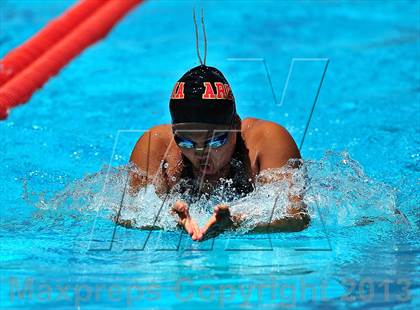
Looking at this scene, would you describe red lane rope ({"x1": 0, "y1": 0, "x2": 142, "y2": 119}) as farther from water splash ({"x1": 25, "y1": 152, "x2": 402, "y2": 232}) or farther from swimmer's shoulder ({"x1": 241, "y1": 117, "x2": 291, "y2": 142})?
swimmer's shoulder ({"x1": 241, "y1": 117, "x2": 291, "y2": 142})

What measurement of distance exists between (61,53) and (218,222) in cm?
402

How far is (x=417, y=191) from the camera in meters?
4.00

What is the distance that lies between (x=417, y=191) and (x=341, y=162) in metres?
0.48

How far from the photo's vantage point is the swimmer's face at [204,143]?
3.12 metres

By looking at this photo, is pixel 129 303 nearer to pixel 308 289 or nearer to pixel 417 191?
pixel 308 289

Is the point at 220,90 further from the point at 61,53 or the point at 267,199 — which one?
the point at 61,53

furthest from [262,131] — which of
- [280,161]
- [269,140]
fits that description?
[280,161]

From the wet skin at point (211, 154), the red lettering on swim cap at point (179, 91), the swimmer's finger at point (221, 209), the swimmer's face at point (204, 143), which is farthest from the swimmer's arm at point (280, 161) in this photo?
the swimmer's finger at point (221, 209)

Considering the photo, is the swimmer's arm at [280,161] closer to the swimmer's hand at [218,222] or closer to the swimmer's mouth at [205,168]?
the swimmer's mouth at [205,168]

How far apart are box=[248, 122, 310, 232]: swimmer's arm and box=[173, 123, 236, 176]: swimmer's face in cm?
19

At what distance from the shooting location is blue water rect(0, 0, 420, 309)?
109 inches

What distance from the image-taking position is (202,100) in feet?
10.4

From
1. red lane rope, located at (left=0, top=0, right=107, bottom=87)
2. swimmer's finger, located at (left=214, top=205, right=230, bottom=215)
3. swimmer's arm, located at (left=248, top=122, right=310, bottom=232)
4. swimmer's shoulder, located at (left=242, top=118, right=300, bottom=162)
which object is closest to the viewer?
swimmer's finger, located at (left=214, top=205, right=230, bottom=215)

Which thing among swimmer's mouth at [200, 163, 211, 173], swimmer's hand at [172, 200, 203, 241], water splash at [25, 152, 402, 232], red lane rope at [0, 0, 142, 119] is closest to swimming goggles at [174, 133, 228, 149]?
swimmer's mouth at [200, 163, 211, 173]
